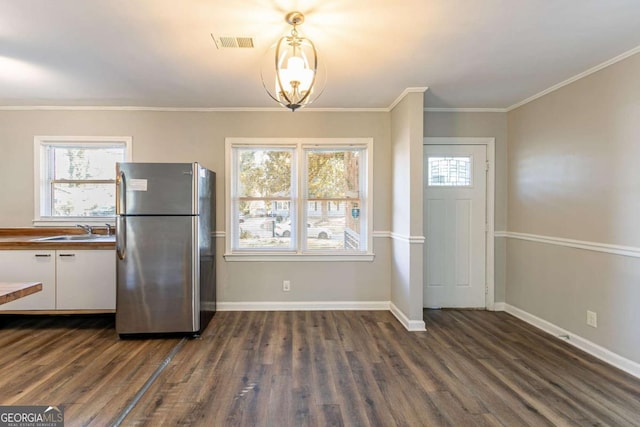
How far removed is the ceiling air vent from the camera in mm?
A: 2203

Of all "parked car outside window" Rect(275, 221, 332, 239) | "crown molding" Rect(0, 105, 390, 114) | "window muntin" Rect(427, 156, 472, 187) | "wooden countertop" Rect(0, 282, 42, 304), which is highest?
"crown molding" Rect(0, 105, 390, 114)

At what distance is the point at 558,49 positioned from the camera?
2379mm

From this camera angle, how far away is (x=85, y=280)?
314cm

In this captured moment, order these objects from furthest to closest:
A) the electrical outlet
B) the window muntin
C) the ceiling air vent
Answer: the window muntin < the electrical outlet < the ceiling air vent

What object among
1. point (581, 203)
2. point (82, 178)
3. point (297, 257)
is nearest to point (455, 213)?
point (581, 203)

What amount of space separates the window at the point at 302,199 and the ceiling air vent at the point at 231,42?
1483 millimetres

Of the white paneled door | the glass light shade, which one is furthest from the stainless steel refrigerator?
the white paneled door

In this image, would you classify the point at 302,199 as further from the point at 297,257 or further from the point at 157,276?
the point at 157,276

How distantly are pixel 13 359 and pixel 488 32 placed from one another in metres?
4.37

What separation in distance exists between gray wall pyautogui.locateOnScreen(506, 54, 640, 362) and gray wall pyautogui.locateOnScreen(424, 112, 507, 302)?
109 millimetres

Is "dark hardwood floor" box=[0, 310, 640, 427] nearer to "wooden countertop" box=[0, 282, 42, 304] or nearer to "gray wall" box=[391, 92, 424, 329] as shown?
"gray wall" box=[391, 92, 424, 329]

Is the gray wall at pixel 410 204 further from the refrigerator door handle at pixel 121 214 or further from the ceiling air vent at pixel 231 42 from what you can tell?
the refrigerator door handle at pixel 121 214

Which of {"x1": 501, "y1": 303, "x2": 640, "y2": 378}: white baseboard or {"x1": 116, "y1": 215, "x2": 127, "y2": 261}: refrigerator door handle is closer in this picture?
{"x1": 501, "y1": 303, "x2": 640, "y2": 378}: white baseboard

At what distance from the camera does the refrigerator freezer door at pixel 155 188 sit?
2.84 meters
